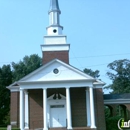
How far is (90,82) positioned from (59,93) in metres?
4.53

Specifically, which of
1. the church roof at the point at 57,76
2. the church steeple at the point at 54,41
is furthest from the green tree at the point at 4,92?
the church roof at the point at 57,76

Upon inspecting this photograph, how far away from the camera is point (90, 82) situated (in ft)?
92.4

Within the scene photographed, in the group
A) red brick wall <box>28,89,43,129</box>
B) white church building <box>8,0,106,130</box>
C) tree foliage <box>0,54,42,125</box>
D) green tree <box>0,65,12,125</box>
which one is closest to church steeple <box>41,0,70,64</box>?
white church building <box>8,0,106,130</box>

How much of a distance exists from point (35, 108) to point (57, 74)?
5.14 m

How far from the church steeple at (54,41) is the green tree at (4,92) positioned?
1821cm

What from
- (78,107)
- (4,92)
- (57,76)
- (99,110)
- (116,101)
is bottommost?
(99,110)

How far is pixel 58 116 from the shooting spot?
3017 centimetres

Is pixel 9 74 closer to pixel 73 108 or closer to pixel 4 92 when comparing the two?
pixel 4 92

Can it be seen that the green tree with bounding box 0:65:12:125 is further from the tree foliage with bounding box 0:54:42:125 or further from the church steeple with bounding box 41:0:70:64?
the church steeple with bounding box 41:0:70:64

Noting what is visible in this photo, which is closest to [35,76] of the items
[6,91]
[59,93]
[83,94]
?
[59,93]

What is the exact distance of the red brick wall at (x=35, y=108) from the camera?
1177 inches

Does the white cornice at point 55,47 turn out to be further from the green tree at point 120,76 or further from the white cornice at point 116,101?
the green tree at point 120,76

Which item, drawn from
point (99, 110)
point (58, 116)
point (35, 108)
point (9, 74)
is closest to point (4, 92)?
Answer: point (9, 74)

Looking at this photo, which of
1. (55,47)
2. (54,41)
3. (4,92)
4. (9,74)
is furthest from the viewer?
(9,74)
